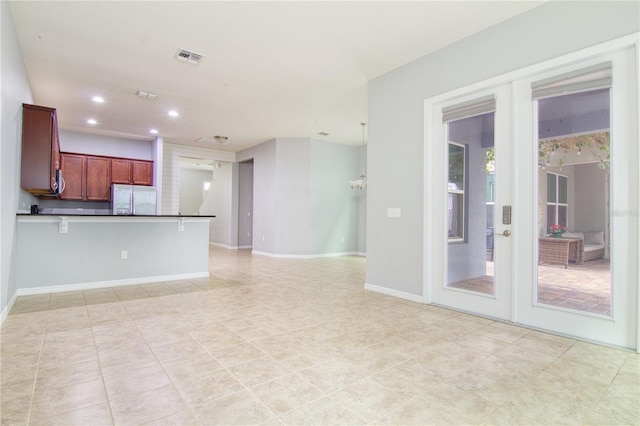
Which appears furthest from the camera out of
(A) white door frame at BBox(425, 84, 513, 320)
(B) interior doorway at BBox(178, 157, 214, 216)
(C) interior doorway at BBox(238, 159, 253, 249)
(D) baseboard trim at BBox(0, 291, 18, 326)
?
(B) interior doorway at BBox(178, 157, 214, 216)

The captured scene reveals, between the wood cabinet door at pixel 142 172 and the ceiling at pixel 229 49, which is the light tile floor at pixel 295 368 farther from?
the wood cabinet door at pixel 142 172

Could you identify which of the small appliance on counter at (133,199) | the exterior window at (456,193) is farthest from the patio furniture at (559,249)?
the small appliance on counter at (133,199)

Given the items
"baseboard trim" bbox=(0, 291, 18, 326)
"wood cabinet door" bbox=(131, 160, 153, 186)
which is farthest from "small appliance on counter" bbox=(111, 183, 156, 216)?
"baseboard trim" bbox=(0, 291, 18, 326)

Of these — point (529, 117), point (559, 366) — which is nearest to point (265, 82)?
point (529, 117)

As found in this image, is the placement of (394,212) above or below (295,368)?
above

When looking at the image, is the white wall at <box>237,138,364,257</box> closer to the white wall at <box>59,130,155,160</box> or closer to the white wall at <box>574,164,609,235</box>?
the white wall at <box>59,130,155,160</box>

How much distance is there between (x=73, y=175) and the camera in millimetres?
7641

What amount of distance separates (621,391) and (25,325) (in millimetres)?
4622

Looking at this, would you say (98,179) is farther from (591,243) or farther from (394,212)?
(591,243)

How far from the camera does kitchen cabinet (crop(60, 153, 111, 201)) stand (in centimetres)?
→ 758

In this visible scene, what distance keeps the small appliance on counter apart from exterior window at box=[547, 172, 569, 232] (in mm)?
7671

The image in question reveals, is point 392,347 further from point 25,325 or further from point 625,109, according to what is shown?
point 25,325

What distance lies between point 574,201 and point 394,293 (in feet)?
7.08

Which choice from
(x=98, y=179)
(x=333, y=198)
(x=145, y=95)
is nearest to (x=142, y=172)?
(x=98, y=179)
